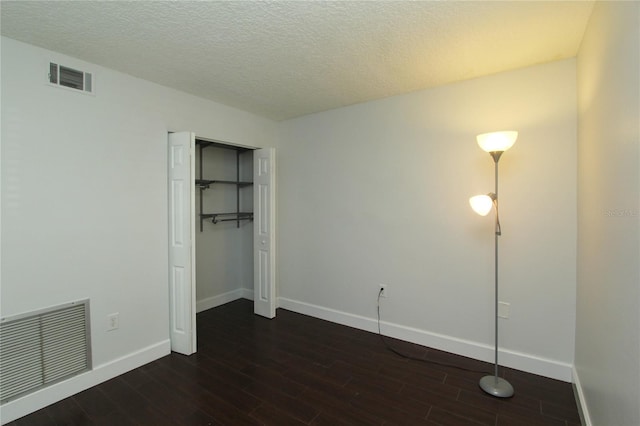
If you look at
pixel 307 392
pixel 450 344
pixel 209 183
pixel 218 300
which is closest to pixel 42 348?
pixel 307 392

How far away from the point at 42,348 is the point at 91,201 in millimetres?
1109

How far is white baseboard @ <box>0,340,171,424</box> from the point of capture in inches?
79.2

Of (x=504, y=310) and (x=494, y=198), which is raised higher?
(x=494, y=198)

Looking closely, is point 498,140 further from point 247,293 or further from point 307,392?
point 247,293

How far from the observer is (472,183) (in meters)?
2.73

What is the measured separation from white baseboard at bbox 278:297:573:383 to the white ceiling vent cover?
229 cm

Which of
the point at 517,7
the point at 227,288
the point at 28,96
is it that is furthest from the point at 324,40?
the point at 227,288

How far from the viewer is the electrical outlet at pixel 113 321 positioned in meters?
2.50

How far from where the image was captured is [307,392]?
7.54 feet

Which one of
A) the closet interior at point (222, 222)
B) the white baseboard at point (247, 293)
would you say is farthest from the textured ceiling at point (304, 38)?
the white baseboard at point (247, 293)

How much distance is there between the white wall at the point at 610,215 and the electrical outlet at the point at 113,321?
10.6ft

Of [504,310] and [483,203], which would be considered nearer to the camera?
[483,203]

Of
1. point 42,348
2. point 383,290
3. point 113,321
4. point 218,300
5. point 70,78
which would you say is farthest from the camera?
point 218,300

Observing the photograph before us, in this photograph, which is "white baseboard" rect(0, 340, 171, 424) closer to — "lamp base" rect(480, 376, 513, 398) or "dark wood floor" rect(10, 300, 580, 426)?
"dark wood floor" rect(10, 300, 580, 426)
